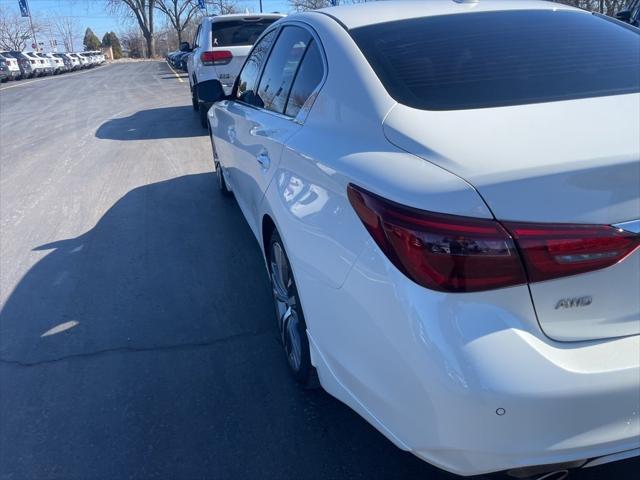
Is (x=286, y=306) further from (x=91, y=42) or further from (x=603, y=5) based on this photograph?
(x=91, y=42)

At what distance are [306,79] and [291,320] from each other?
1199mm

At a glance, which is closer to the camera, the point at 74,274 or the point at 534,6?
the point at 534,6

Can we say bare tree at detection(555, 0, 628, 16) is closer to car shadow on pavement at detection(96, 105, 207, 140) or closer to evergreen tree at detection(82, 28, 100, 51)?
car shadow on pavement at detection(96, 105, 207, 140)

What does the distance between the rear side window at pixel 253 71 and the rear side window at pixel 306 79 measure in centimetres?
88

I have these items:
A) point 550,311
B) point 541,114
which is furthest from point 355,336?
point 541,114

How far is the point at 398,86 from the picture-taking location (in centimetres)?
227

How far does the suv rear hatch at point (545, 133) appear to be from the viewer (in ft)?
5.22

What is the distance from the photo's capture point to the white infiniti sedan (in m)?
1.59

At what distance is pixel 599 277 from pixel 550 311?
162 millimetres

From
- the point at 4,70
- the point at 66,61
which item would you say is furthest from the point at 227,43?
the point at 66,61

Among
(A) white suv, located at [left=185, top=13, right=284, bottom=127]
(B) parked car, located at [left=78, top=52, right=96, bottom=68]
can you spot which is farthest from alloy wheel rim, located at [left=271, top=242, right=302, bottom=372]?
(B) parked car, located at [left=78, top=52, right=96, bottom=68]

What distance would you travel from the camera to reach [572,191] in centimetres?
159

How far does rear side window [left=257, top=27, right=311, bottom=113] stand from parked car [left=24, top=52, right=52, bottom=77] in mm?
45032

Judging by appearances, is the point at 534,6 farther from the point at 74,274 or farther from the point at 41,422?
the point at 74,274
